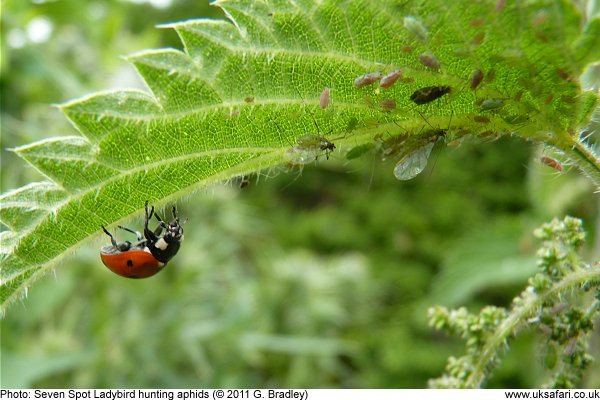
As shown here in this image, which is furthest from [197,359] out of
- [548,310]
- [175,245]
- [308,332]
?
[548,310]

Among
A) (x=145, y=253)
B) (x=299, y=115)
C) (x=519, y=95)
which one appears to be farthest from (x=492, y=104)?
(x=145, y=253)

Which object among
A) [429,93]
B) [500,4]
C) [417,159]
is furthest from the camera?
[417,159]

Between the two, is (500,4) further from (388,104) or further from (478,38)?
(388,104)

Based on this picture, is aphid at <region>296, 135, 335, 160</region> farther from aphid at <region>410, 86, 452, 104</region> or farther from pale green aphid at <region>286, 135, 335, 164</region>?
aphid at <region>410, 86, 452, 104</region>

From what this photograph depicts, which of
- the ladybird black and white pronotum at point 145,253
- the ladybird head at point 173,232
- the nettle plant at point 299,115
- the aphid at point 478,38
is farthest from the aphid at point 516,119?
the ladybird head at point 173,232

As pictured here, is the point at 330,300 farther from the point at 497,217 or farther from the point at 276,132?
the point at 276,132
